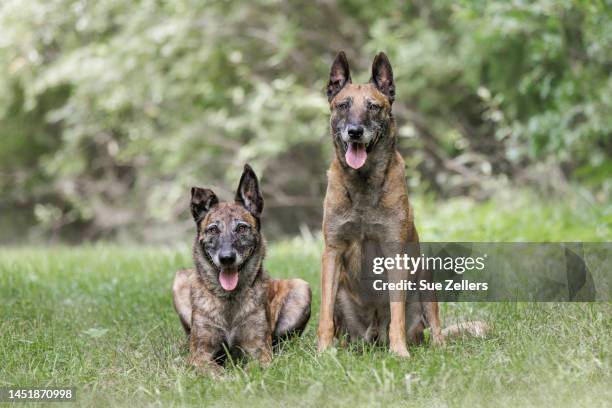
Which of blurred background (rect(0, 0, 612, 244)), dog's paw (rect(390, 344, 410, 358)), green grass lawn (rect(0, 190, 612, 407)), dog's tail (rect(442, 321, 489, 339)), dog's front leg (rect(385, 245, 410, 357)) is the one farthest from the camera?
blurred background (rect(0, 0, 612, 244))

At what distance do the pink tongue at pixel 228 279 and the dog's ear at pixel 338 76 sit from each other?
4.49 feet

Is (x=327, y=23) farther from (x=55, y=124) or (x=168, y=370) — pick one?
(x=168, y=370)

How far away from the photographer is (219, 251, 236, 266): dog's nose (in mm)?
5164

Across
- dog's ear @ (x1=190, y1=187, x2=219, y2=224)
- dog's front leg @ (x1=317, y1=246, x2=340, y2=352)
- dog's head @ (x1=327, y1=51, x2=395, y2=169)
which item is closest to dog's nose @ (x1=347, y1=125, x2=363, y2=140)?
dog's head @ (x1=327, y1=51, x2=395, y2=169)

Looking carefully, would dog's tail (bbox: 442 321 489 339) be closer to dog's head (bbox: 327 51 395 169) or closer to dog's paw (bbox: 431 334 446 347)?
dog's paw (bbox: 431 334 446 347)

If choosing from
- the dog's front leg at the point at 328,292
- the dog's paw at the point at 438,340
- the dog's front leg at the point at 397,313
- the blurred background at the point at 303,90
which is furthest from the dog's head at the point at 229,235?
the blurred background at the point at 303,90

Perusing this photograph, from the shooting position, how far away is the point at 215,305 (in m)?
5.40

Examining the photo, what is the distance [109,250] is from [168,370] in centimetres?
750

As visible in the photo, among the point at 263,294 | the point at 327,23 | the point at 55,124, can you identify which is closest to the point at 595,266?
the point at 263,294

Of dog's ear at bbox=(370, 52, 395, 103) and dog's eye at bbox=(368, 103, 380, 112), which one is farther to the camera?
dog's ear at bbox=(370, 52, 395, 103)

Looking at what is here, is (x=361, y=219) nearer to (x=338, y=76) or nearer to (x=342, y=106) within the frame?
(x=342, y=106)

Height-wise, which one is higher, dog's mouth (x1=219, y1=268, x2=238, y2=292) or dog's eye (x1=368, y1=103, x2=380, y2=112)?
dog's eye (x1=368, y1=103, x2=380, y2=112)

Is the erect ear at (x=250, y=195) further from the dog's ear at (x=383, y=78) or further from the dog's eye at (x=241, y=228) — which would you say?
the dog's ear at (x=383, y=78)

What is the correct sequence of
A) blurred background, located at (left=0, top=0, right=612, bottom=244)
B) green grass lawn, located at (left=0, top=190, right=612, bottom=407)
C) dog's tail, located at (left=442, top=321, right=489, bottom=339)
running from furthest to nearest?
blurred background, located at (left=0, top=0, right=612, bottom=244), dog's tail, located at (left=442, top=321, right=489, bottom=339), green grass lawn, located at (left=0, top=190, right=612, bottom=407)
